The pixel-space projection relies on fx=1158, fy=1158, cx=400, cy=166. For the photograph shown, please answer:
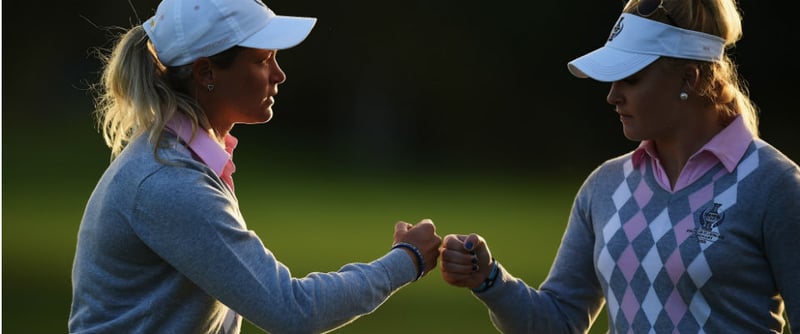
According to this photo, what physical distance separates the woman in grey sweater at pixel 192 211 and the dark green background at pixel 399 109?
337 inches

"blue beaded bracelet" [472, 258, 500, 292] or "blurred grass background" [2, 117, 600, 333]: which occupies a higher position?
"blue beaded bracelet" [472, 258, 500, 292]

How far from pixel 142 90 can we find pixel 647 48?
122 cm

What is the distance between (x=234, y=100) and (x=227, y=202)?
0.36 m

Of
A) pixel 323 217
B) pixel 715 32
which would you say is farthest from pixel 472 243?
pixel 323 217

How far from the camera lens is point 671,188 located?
2.83 metres

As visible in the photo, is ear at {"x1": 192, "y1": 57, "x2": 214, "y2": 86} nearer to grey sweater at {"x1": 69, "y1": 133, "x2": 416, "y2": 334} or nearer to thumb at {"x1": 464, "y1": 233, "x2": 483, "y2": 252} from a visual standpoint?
grey sweater at {"x1": 69, "y1": 133, "x2": 416, "y2": 334}

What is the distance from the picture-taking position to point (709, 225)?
2.68 metres

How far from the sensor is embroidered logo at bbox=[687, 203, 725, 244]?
266cm

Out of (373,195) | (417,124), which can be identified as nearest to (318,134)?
(417,124)

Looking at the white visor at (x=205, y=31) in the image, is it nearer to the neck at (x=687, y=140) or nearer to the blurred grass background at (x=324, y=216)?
the neck at (x=687, y=140)

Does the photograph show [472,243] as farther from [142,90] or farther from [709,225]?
[142,90]

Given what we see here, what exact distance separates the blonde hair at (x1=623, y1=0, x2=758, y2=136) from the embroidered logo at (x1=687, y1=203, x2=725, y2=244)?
9.6 inches

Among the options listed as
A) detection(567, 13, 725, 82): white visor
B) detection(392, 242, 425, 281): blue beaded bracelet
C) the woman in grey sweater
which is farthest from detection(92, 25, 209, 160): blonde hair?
detection(567, 13, 725, 82): white visor

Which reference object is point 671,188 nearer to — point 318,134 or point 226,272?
point 226,272
